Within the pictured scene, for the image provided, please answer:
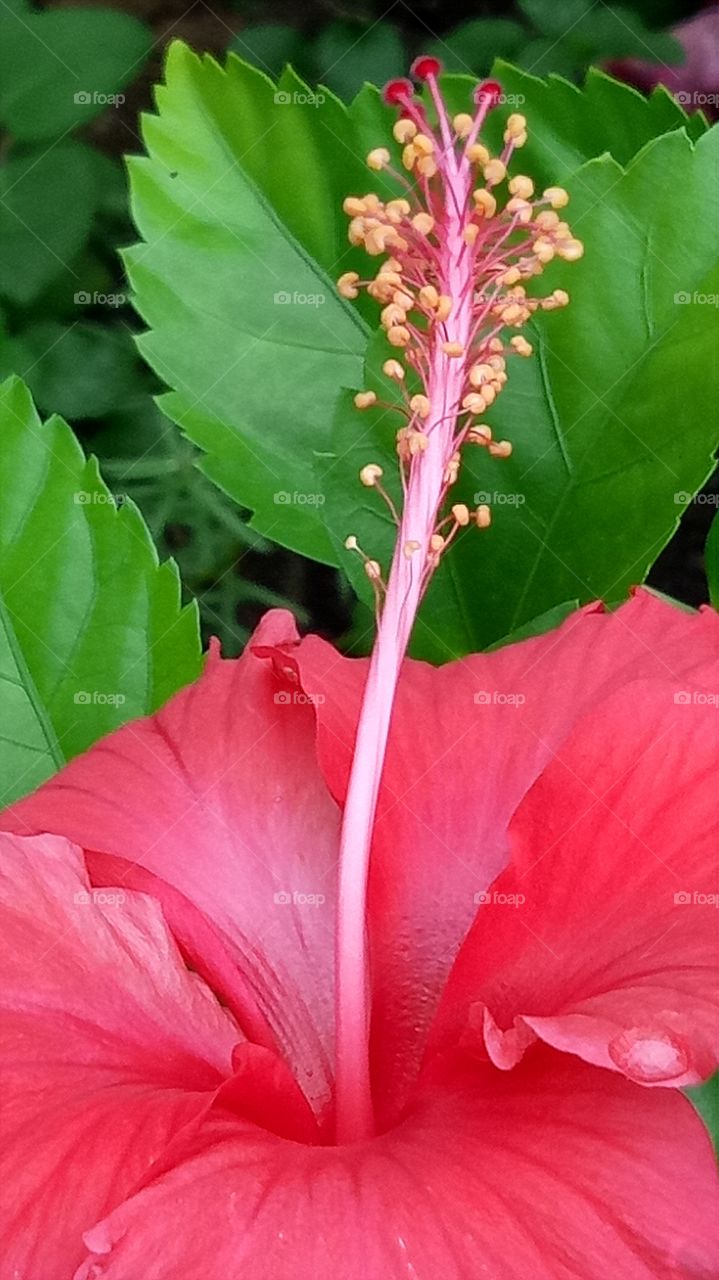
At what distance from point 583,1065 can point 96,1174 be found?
0.61 feet

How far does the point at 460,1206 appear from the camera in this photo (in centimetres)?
47

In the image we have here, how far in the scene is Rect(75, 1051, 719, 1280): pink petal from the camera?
45 cm

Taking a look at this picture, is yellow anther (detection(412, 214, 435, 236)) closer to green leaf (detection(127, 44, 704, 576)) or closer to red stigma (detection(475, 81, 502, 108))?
red stigma (detection(475, 81, 502, 108))

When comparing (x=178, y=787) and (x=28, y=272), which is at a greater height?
(x=28, y=272)

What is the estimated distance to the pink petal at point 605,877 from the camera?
1.72 ft

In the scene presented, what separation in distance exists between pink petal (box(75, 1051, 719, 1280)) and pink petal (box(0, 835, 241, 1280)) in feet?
0.09

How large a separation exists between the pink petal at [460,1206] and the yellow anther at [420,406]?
31 cm

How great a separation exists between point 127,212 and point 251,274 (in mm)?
533

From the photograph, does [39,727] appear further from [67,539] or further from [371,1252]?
[371,1252]

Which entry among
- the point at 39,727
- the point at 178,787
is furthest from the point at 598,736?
the point at 39,727

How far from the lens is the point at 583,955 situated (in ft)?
1.79
